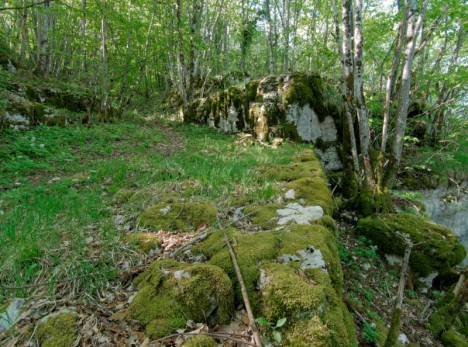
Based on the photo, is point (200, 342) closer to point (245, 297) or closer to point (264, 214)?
point (245, 297)

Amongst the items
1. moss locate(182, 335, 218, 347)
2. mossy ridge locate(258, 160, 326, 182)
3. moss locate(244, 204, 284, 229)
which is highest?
mossy ridge locate(258, 160, 326, 182)

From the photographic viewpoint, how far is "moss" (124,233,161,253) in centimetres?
267

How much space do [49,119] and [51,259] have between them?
830cm

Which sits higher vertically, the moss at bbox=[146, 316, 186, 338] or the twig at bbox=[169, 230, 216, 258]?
the twig at bbox=[169, 230, 216, 258]

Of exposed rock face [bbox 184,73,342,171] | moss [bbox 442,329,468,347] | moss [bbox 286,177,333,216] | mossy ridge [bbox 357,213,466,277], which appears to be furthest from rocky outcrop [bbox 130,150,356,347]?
exposed rock face [bbox 184,73,342,171]

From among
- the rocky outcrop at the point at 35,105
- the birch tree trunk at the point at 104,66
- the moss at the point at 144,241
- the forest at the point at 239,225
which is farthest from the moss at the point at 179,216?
the birch tree trunk at the point at 104,66

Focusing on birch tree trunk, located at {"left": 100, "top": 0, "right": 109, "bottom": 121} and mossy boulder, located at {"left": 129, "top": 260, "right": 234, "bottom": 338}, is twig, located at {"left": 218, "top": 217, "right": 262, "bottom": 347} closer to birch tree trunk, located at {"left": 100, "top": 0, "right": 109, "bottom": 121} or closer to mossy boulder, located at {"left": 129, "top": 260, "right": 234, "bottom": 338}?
mossy boulder, located at {"left": 129, "top": 260, "right": 234, "bottom": 338}

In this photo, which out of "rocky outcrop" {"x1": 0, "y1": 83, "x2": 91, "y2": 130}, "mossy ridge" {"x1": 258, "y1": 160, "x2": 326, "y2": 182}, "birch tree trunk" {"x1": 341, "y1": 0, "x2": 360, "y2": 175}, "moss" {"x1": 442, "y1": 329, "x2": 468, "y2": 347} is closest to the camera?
"moss" {"x1": 442, "y1": 329, "x2": 468, "y2": 347}

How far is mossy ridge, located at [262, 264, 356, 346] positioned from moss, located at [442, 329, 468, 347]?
249cm

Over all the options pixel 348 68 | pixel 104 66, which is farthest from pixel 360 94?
pixel 104 66

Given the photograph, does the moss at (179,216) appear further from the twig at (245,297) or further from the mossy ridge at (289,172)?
the mossy ridge at (289,172)

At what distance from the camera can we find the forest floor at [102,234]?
1.98 m

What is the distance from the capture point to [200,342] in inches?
60.6

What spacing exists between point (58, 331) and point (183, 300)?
0.79 m
